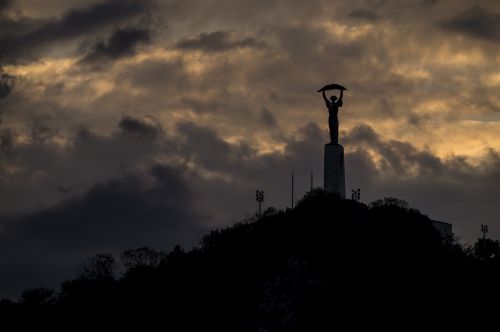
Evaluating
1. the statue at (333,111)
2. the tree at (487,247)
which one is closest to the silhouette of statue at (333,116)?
the statue at (333,111)

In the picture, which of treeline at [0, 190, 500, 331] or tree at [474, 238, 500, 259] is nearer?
treeline at [0, 190, 500, 331]

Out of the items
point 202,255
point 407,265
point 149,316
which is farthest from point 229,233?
point 407,265

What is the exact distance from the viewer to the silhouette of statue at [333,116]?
203ft

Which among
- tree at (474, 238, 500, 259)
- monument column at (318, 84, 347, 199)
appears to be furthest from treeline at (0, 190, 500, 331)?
tree at (474, 238, 500, 259)

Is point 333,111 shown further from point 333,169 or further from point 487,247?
point 487,247

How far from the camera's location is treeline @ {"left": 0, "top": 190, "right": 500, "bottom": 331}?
175 ft

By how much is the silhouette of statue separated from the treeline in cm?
434

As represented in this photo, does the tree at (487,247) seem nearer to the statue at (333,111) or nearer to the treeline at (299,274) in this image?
the treeline at (299,274)

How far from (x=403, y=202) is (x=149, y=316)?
22.4 metres

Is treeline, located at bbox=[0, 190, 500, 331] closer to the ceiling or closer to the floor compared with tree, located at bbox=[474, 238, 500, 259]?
closer to the floor

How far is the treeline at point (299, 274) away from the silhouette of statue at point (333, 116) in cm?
434

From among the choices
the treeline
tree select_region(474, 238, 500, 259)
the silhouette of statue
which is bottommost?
the treeline

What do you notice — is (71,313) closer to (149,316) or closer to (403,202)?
(149,316)

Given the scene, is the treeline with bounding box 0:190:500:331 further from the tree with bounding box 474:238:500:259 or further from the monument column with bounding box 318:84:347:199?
the tree with bounding box 474:238:500:259
